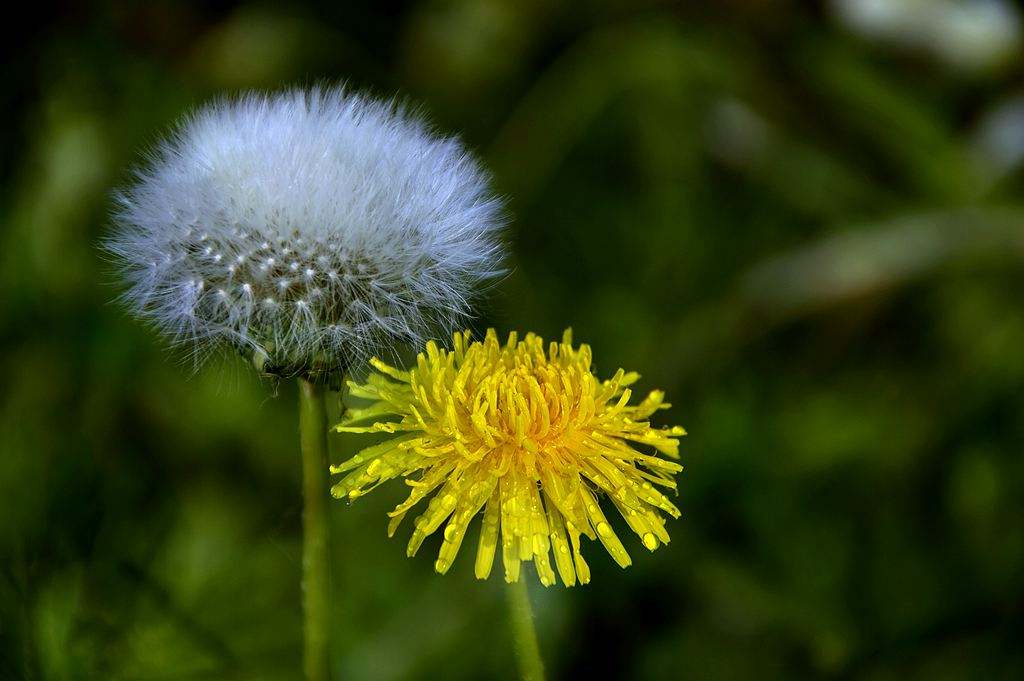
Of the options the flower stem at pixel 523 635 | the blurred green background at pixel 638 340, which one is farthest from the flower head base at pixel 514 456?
the blurred green background at pixel 638 340

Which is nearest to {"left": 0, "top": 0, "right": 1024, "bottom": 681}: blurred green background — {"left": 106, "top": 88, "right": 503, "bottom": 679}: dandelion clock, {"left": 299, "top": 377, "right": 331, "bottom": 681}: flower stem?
{"left": 106, "top": 88, "right": 503, "bottom": 679}: dandelion clock

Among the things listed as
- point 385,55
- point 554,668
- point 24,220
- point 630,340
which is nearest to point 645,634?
point 554,668

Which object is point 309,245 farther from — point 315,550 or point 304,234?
point 315,550

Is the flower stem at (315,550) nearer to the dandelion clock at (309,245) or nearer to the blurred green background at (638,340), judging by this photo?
the dandelion clock at (309,245)

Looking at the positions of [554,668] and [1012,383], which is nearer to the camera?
[554,668]

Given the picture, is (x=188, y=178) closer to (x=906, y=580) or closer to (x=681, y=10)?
(x=906, y=580)

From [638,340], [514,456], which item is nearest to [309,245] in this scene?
[514,456]
